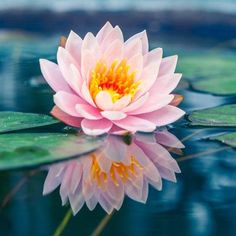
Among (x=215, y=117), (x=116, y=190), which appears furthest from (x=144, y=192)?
(x=215, y=117)

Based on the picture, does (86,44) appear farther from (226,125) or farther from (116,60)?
(226,125)

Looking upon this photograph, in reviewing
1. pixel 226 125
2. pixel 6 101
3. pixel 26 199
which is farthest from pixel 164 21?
pixel 26 199

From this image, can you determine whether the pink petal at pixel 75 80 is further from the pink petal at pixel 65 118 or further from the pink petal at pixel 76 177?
the pink petal at pixel 76 177

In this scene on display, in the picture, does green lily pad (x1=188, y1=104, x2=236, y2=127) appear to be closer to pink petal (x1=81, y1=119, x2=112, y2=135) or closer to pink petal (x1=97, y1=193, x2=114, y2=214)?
pink petal (x1=81, y1=119, x2=112, y2=135)

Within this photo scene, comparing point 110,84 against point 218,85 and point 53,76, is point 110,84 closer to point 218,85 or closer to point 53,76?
point 53,76

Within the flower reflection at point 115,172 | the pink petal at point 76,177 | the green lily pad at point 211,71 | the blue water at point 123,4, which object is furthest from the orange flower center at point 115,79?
the blue water at point 123,4

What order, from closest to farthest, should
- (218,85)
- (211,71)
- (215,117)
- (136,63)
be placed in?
(136,63), (215,117), (218,85), (211,71)
